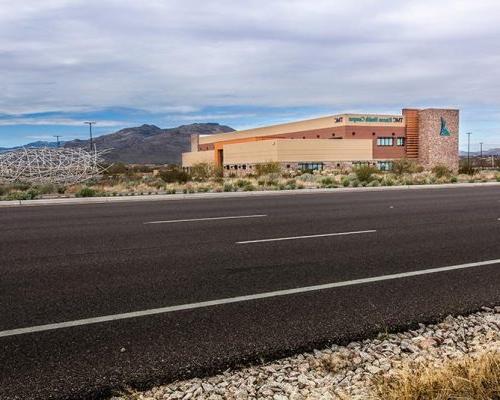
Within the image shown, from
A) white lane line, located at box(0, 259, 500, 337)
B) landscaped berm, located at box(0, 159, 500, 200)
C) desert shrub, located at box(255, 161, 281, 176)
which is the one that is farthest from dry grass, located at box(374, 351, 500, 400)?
desert shrub, located at box(255, 161, 281, 176)

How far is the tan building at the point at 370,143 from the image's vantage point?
75562mm

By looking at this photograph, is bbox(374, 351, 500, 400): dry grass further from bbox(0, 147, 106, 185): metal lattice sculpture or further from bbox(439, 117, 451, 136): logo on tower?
bbox(439, 117, 451, 136): logo on tower

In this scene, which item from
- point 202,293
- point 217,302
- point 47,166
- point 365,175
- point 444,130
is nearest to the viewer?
point 217,302

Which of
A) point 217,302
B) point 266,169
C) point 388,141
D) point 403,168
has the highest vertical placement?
point 388,141

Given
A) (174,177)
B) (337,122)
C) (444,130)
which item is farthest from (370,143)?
(174,177)

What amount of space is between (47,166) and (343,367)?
100ft

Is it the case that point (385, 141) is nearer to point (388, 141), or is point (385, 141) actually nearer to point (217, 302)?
point (388, 141)

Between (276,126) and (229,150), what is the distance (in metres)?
13.1

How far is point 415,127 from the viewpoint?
82.6m

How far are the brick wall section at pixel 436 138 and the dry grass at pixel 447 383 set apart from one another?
3228 inches

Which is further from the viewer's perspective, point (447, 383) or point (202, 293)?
point (202, 293)

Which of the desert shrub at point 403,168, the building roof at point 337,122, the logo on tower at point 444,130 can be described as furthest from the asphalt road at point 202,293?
the logo on tower at point 444,130

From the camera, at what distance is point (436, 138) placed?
267 feet

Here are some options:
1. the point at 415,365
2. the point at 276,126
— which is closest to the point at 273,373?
the point at 415,365
